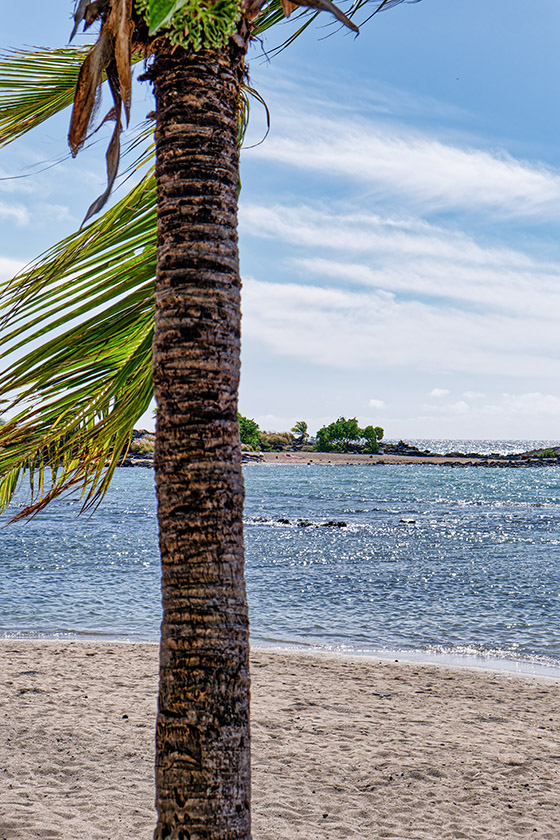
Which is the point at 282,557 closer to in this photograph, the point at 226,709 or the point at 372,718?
the point at 372,718

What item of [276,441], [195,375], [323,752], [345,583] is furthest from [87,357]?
[276,441]

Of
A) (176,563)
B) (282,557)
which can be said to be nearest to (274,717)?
(176,563)

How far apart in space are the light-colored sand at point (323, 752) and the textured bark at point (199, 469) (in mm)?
2625

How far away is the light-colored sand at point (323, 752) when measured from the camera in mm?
4945

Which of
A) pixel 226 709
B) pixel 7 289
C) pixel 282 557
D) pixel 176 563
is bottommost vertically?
pixel 282 557

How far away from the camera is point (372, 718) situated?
7289 millimetres

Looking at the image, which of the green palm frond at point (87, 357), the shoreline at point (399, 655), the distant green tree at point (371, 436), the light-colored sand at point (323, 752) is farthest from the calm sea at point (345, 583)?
the distant green tree at point (371, 436)

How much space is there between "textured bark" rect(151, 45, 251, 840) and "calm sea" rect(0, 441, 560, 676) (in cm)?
859

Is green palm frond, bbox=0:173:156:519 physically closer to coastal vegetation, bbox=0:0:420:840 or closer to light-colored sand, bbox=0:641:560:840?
coastal vegetation, bbox=0:0:420:840

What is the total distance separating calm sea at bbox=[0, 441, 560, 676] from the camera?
1184 centimetres

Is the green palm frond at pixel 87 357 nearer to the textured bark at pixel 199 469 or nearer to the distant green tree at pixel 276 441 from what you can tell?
the textured bark at pixel 199 469

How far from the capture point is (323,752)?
6.27 meters

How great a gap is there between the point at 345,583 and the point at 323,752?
11.3m

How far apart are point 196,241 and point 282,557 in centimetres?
2014
